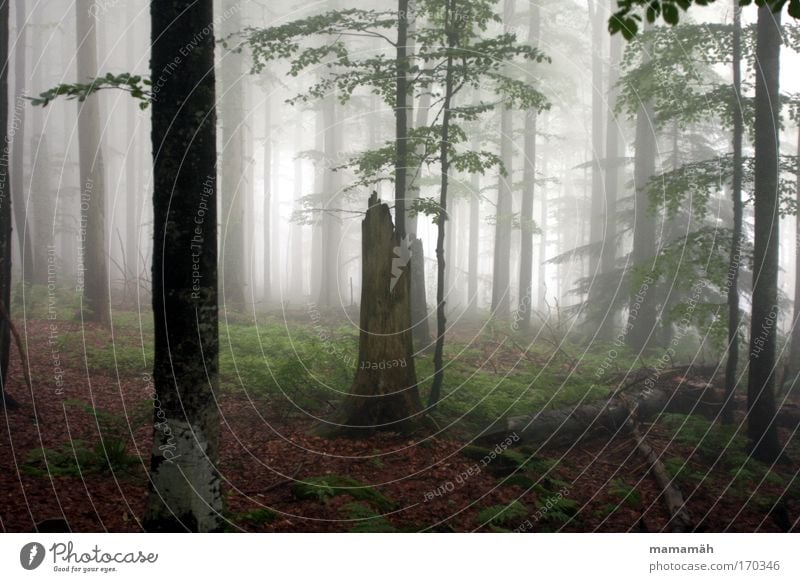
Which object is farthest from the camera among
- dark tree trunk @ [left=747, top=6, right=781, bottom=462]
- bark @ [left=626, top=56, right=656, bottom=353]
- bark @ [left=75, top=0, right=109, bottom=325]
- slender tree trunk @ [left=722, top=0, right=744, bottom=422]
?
bark @ [left=626, top=56, right=656, bottom=353]

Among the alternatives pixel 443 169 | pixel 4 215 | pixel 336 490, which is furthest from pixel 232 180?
pixel 336 490

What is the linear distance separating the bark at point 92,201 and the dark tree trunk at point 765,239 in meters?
13.8

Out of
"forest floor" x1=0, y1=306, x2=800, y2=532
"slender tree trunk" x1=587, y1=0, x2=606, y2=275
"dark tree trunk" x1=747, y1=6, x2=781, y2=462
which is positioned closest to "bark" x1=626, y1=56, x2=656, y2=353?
"forest floor" x1=0, y1=306, x2=800, y2=532

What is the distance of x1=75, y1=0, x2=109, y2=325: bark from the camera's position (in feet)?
45.5

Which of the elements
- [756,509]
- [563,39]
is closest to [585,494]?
[756,509]

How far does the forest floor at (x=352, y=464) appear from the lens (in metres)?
5.86

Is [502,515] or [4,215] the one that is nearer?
[502,515]

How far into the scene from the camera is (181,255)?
4645 millimetres

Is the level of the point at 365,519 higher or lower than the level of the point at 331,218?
lower

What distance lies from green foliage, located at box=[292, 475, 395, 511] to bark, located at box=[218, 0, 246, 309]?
12.0m

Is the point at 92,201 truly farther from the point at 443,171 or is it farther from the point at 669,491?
the point at 669,491

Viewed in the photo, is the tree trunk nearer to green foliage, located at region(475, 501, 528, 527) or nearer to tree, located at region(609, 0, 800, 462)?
tree, located at region(609, 0, 800, 462)

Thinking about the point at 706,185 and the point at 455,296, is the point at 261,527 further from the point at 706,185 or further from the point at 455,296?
the point at 455,296

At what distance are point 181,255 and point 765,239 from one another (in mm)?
7958
